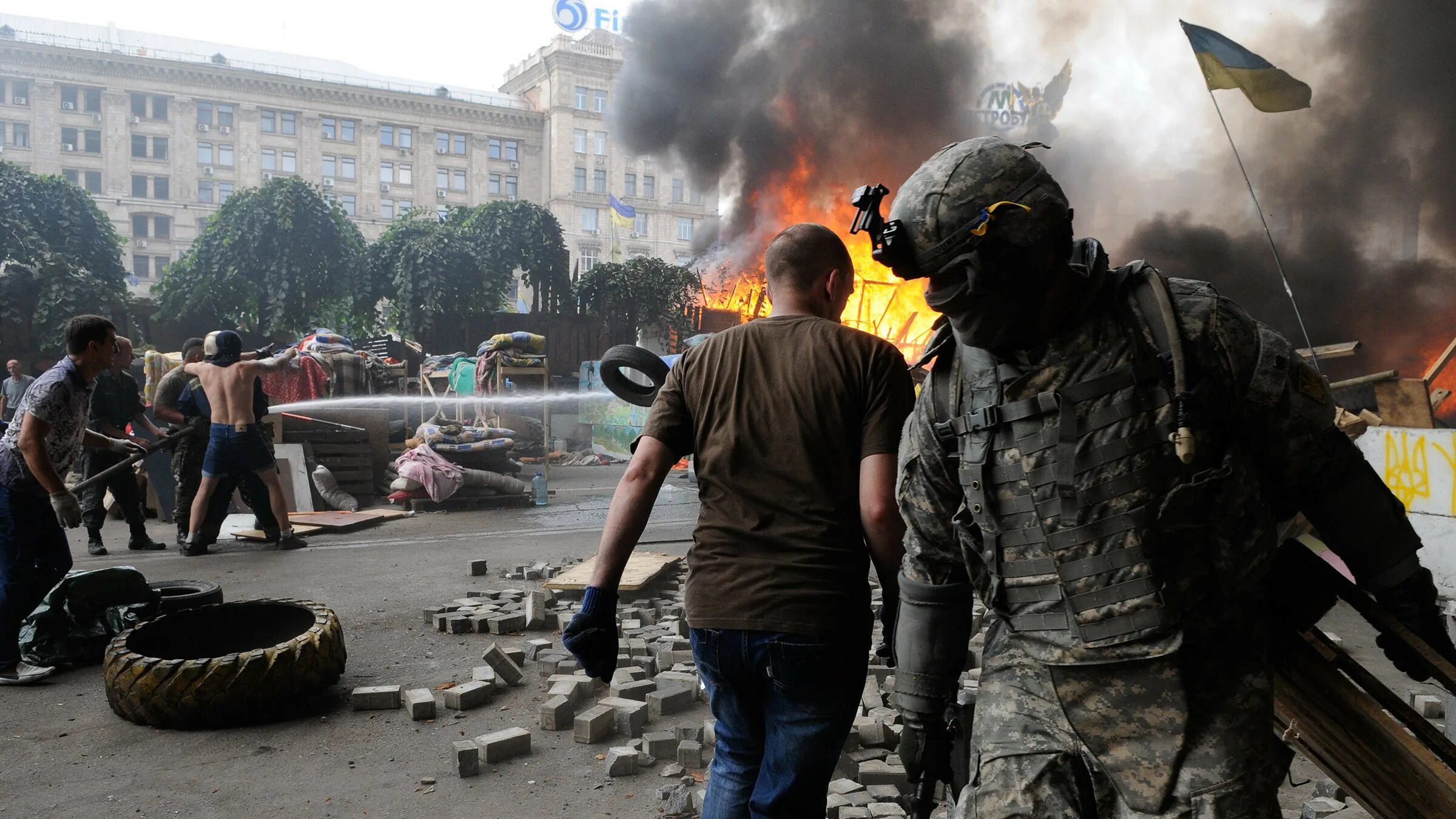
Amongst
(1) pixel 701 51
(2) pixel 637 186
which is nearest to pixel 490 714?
(1) pixel 701 51

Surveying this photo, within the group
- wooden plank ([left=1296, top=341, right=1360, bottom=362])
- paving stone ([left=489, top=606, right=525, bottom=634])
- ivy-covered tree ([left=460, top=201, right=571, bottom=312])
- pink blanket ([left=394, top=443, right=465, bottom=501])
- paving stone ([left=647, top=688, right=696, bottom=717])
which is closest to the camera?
paving stone ([left=647, top=688, right=696, bottom=717])

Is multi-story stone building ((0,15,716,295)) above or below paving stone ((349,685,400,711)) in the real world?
above

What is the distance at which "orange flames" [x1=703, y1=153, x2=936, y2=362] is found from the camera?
744 inches

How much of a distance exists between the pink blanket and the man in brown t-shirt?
32.1ft

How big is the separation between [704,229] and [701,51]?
501cm

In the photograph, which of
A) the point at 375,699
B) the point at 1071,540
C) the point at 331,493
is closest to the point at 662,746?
the point at 375,699

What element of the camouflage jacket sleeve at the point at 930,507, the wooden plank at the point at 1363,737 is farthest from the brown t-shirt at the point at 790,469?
the wooden plank at the point at 1363,737

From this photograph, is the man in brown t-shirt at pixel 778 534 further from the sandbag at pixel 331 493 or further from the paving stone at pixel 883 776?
the sandbag at pixel 331 493

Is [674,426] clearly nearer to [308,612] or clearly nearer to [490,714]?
[490,714]

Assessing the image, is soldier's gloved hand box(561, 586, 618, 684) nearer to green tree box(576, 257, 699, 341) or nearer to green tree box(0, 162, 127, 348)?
green tree box(576, 257, 699, 341)

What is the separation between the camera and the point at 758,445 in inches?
92.3

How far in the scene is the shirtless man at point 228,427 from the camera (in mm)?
8219

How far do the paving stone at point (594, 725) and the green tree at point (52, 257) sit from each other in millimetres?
24172

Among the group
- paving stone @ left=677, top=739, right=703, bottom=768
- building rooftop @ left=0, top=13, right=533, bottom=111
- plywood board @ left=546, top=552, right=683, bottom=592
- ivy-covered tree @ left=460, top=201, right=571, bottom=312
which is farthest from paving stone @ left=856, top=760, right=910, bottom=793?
building rooftop @ left=0, top=13, right=533, bottom=111
